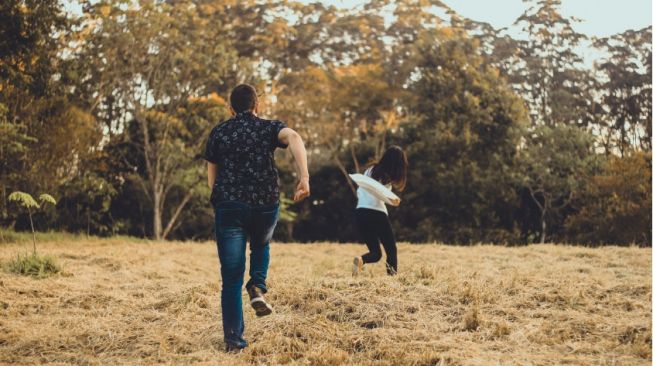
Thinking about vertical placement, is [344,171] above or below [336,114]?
below

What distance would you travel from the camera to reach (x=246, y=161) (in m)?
5.34

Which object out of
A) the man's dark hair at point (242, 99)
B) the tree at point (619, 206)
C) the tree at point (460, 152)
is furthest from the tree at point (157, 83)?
the man's dark hair at point (242, 99)

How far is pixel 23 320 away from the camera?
23.6 ft

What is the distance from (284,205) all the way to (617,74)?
50.6ft

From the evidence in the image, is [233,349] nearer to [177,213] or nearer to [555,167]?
[177,213]

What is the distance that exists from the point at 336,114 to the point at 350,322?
22649 millimetres

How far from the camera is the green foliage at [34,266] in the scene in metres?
9.43

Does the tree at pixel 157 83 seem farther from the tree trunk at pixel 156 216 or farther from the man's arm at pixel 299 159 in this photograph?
the man's arm at pixel 299 159

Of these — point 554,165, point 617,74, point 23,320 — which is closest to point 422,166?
point 554,165

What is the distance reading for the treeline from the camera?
18938mm

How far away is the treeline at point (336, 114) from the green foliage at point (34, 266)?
5.87 meters

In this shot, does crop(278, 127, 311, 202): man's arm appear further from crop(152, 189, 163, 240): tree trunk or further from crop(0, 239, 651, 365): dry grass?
crop(152, 189, 163, 240): tree trunk

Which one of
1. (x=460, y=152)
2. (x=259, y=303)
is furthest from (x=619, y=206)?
(x=259, y=303)

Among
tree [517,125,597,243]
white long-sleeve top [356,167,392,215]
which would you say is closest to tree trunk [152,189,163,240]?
tree [517,125,597,243]
